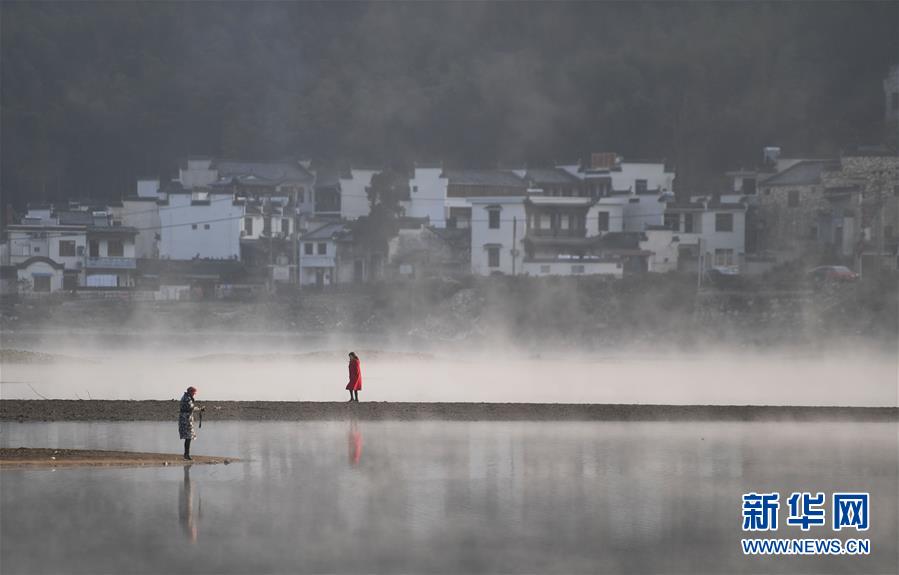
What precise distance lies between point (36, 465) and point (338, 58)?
5224 inches

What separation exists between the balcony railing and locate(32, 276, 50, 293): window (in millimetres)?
2876

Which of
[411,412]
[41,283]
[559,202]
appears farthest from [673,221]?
[411,412]

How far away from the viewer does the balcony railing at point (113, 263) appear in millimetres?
80562

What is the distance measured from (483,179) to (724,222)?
19101 mm

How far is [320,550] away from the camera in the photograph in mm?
16062

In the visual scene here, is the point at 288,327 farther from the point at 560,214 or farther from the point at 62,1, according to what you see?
the point at 62,1

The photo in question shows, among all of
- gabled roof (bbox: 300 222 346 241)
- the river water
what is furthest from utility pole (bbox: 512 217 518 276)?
the river water

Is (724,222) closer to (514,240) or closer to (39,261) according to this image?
(514,240)

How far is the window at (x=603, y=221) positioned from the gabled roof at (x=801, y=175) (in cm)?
1034

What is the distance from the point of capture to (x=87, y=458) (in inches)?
838

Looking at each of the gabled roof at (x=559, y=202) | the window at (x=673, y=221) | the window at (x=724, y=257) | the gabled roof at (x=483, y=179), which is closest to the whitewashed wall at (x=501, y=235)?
the gabled roof at (x=559, y=202)

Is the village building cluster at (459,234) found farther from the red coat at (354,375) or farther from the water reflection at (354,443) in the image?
the water reflection at (354,443)

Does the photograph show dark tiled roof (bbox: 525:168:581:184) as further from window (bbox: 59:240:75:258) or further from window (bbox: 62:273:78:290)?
window (bbox: 62:273:78:290)

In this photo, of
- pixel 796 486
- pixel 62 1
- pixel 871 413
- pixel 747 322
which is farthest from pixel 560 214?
pixel 62 1
